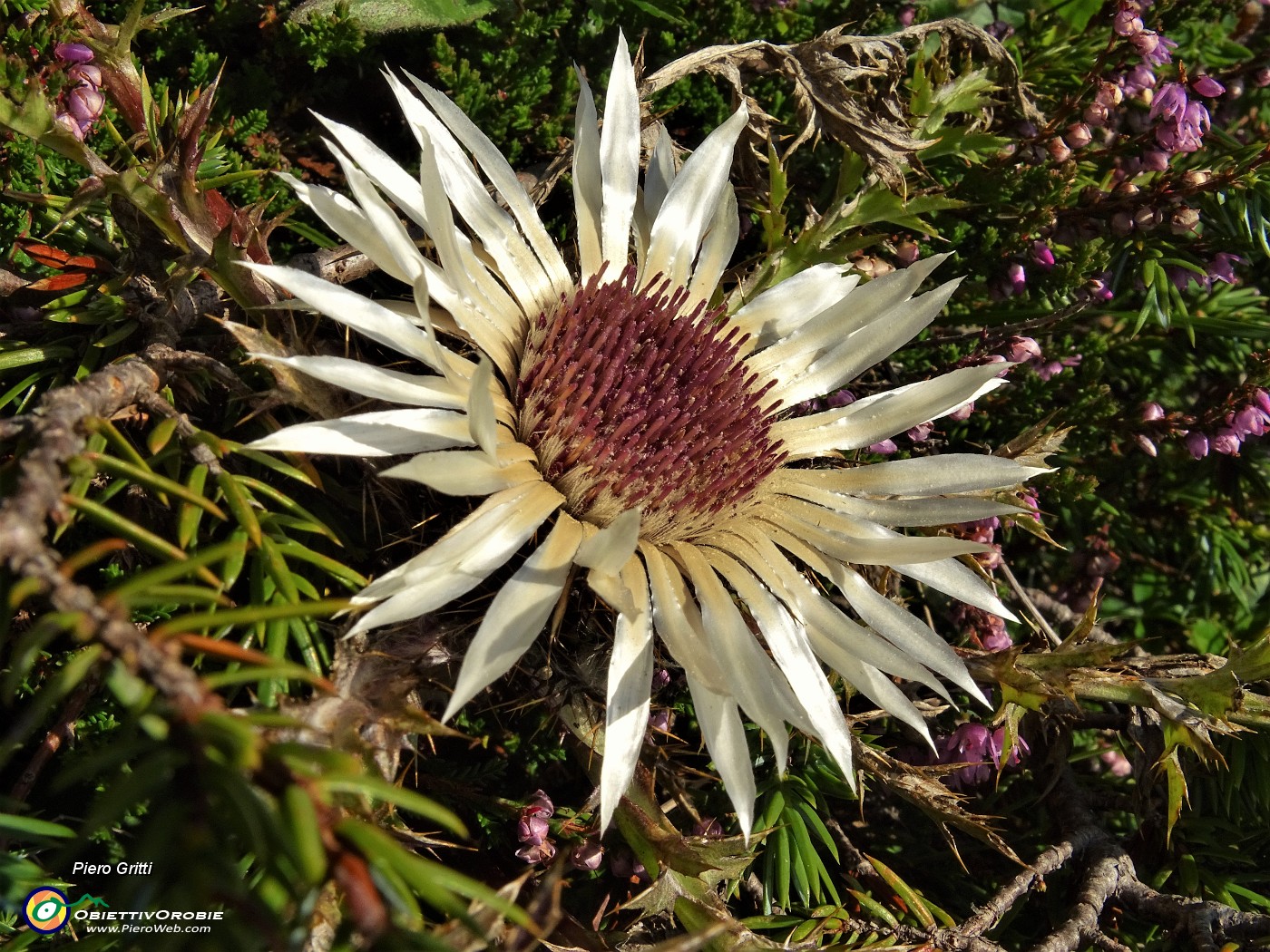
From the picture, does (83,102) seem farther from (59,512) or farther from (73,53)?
(59,512)

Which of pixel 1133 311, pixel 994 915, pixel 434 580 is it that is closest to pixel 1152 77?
pixel 1133 311

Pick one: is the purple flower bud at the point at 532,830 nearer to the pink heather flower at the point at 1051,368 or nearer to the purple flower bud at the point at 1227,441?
the pink heather flower at the point at 1051,368

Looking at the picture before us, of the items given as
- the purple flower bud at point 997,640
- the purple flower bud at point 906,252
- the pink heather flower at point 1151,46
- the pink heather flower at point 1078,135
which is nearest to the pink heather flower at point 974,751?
the purple flower bud at point 997,640

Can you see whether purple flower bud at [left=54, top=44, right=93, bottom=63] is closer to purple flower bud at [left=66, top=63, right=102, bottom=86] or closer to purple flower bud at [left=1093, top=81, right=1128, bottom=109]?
purple flower bud at [left=66, top=63, right=102, bottom=86]

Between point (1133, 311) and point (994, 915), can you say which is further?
point (1133, 311)

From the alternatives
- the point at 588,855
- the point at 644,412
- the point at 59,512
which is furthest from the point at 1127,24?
the point at 59,512

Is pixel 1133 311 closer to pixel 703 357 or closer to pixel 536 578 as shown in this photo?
pixel 703 357
